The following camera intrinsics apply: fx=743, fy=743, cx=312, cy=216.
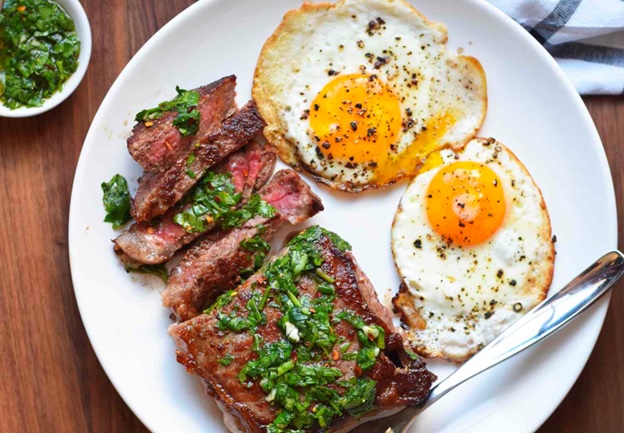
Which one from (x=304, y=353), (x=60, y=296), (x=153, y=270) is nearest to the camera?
(x=304, y=353)

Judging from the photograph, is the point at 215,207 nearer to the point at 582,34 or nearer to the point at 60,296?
the point at 60,296

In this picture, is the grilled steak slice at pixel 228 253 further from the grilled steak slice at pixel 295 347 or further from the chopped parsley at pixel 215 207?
the grilled steak slice at pixel 295 347

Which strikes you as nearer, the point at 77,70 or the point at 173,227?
the point at 173,227

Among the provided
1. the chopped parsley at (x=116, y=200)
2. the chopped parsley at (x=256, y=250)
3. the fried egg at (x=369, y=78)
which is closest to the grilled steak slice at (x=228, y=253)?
the chopped parsley at (x=256, y=250)

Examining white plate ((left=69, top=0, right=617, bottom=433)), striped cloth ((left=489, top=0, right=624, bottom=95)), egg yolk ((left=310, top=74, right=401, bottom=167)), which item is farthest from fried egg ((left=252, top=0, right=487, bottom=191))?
striped cloth ((left=489, top=0, right=624, bottom=95))

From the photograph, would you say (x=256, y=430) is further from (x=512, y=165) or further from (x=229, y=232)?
(x=512, y=165)

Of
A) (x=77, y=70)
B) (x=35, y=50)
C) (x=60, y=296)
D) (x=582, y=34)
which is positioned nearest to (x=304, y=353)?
(x=60, y=296)

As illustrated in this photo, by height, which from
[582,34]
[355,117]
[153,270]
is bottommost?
[153,270]

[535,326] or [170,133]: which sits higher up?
[170,133]
